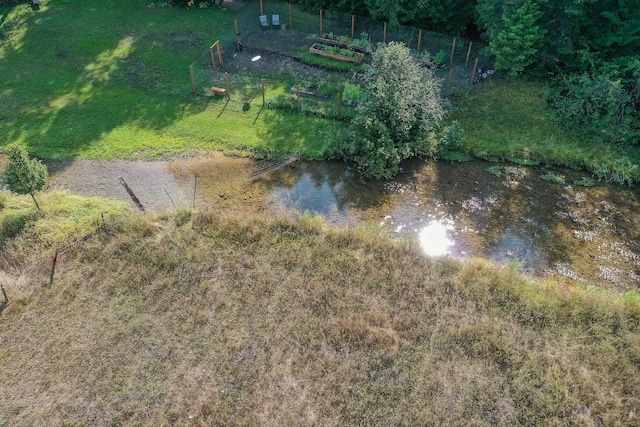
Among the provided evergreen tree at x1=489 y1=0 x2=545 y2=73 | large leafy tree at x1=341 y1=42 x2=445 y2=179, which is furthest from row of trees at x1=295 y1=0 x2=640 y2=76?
large leafy tree at x1=341 y1=42 x2=445 y2=179

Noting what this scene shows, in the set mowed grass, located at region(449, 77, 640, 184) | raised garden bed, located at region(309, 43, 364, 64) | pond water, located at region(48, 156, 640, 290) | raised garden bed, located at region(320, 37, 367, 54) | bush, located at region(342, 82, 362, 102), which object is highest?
raised garden bed, located at region(320, 37, 367, 54)

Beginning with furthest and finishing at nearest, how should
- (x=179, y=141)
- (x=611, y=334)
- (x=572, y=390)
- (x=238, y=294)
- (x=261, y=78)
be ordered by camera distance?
(x=261, y=78) < (x=179, y=141) < (x=238, y=294) < (x=611, y=334) < (x=572, y=390)

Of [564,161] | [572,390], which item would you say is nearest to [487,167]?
[564,161]

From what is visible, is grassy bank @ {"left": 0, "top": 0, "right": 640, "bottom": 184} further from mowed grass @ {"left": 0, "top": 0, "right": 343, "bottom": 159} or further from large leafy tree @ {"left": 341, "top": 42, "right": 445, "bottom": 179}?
large leafy tree @ {"left": 341, "top": 42, "right": 445, "bottom": 179}

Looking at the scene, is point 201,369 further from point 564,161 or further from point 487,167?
point 564,161

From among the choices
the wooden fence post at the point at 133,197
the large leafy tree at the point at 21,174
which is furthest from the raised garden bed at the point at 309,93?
the large leafy tree at the point at 21,174

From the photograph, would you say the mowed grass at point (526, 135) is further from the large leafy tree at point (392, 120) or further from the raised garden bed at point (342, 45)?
the raised garden bed at point (342, 45)

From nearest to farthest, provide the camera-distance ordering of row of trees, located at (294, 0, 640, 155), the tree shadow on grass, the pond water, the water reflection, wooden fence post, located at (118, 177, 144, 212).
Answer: the pond water → the water reflection → wooden fence post, located at (118, 177, 144, 212) → row of trees, located at (294, 0, 640, 155) → the tree shadow on grass

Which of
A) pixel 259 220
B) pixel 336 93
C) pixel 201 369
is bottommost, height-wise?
pixel 201 369
